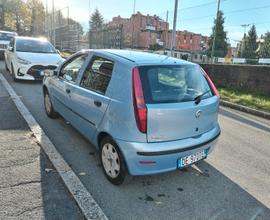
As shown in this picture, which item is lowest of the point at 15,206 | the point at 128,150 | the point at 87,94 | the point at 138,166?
the point at 15,206

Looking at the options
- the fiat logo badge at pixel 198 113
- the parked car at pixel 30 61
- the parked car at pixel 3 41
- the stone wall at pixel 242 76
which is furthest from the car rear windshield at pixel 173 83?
the parked car at pixel 3 41

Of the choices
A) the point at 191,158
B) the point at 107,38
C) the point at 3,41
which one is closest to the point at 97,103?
the point at 191,158

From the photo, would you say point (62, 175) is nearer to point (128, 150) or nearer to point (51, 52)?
point (128, 150)

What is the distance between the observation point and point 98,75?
11.6ft

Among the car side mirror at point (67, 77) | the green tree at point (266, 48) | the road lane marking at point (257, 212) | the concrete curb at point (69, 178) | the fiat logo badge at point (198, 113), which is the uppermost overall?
the green tree at point (266, 48)

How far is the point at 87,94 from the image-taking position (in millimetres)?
3592

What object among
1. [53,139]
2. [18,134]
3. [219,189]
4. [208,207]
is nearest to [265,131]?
[219,189]

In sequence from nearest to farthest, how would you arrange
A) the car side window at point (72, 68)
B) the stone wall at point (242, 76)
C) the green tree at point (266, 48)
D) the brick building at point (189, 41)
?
the car side window at point (72, 68)
the stone wall at point (242, 76)
the green tree at point (266, 48)
the brick building at point (189, 41)

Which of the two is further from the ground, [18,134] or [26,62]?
[26,62]

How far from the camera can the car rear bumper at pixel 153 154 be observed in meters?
2.79

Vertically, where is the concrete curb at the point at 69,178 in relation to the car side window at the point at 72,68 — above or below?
below

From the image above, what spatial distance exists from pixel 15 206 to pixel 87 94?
64.3 inches

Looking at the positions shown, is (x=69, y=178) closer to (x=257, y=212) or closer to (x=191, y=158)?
(x=191, y=158)

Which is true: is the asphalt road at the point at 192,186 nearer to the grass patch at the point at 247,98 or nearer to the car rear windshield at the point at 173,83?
the car rear windshield at the point at 173,83
